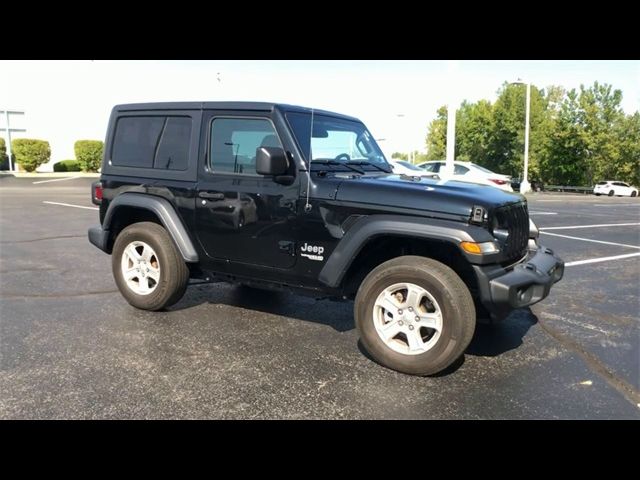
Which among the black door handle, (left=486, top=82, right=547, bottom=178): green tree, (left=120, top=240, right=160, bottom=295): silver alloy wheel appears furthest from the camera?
(left=486, top=82, right=547, bottom=178): green tree

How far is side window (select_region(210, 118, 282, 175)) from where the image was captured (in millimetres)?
4434

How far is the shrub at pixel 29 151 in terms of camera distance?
3048 centimetres

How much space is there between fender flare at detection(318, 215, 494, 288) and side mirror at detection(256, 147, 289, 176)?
0.74m

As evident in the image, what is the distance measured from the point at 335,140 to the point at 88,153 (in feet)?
101

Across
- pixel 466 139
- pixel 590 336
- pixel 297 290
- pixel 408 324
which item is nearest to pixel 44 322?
pixel 297 290

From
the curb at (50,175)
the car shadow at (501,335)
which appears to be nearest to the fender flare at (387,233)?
the car shadow at (501,335)

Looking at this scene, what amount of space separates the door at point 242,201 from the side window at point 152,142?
306 millimetres

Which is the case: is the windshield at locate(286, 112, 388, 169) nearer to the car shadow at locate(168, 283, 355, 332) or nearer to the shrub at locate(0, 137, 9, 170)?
the car shadow at locate(168, 283, 355, 332)

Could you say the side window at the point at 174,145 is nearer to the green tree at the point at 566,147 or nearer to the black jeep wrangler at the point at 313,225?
the black jeep wrangler at the point at 313,225

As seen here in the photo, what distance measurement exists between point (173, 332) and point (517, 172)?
185 feet

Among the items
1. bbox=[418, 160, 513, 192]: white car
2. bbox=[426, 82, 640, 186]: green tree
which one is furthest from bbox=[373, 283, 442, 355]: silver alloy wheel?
bbox=[426, 82, 640, 186]: green tree

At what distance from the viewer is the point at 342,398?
11.0 feet
